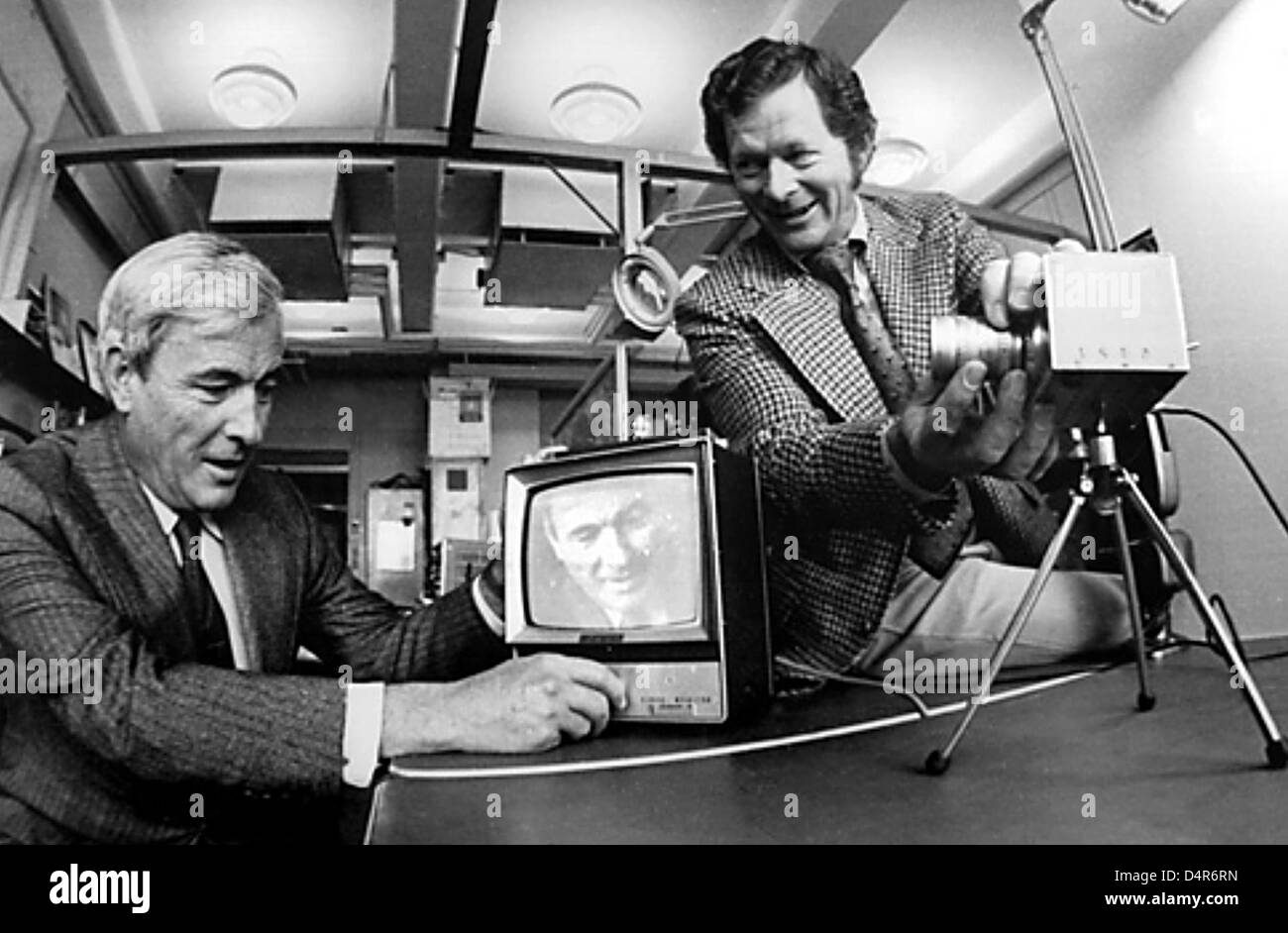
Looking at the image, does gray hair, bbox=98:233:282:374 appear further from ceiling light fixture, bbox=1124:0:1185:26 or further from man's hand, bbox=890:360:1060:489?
ceiling light fixture, bbox=1124:0:1185:26

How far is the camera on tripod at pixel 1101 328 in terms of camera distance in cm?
38

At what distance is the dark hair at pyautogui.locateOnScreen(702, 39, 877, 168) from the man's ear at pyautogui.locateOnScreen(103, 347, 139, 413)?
47cm

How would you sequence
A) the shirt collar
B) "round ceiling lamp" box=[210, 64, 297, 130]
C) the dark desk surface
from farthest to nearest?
1. "round ceiling lamp" box=[210, 64, 297, 130]
2. the shirt collar
3. the dark desk surface

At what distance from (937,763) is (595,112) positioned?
1040mm

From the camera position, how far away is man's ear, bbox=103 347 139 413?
55 centimetres

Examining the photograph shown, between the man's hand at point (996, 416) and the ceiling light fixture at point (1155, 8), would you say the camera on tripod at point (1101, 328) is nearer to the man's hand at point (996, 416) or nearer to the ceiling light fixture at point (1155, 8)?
the man's hand at point (996, 416)

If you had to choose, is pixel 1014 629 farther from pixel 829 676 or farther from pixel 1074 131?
pixel 1074 131

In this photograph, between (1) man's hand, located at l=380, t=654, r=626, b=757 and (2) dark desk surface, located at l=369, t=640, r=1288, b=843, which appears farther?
(1) man's hand, located at l=380, t=654, r=626, b=757

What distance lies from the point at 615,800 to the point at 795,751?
0.36 ft

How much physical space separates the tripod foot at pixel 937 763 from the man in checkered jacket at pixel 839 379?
0.78 ft

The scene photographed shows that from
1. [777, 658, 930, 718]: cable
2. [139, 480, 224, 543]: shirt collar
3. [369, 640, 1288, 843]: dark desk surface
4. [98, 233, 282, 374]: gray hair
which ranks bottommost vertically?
[369, 640, 1288, 843]: dark desk surface

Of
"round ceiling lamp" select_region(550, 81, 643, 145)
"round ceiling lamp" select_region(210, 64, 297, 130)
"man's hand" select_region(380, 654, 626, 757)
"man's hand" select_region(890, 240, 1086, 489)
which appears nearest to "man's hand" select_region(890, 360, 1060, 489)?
"man's hand" select_region(890, 240, 1086, 489)

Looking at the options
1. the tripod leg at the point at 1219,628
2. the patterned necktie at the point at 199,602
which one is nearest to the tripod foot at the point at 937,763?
the tripod leg at the point at 1219,628
